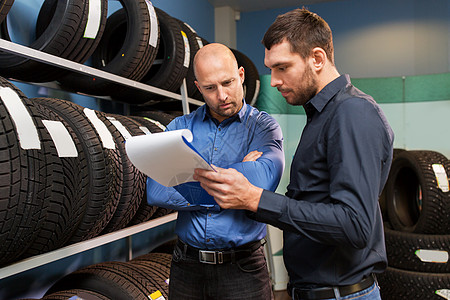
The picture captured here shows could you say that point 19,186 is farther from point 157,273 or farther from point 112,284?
point 157,273

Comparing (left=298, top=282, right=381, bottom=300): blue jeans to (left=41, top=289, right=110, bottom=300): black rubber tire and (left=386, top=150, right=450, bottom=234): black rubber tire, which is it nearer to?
(left=41, top=289, right=110, bottom=300): black rubber tire

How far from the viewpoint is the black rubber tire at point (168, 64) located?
9.20 feet

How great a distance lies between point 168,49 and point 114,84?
21.3 inches

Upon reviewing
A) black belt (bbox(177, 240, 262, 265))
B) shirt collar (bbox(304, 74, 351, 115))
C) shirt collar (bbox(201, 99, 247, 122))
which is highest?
shirt collar (bbox(304, 74, 351, 115))

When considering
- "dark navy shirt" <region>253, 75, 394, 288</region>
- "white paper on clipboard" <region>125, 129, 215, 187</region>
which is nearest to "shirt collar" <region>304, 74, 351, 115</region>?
"dark navy shirt" <region>253, 75, 394, 288</region>

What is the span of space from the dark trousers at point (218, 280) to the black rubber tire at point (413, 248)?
1.96 m

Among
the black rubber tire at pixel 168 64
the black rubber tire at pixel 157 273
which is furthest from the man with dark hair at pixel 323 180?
the black rubber tire at pixel 168 64

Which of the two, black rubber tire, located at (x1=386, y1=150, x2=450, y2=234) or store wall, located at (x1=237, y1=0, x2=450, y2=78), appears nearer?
black rubber tire, located at (x1=386, y1=150, x2=450, y2=234)

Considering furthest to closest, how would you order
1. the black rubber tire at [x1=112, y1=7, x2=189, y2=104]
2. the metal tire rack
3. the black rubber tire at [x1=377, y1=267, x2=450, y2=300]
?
1. the black rubber tire at [x1=377, y1=267, x2=450, y2=300]
2. the black rubber tire at [x1=112, y1=7, x2=189, y2=104]
3. the metal tire rack

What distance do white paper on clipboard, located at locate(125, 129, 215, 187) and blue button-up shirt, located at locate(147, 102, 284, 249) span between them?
503 millimetres

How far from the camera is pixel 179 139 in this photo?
35.9 inches

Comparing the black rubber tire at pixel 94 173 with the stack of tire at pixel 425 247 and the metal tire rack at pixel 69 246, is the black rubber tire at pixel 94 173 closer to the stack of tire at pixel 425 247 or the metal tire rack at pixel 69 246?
the metal tire rack at pixel 69 246

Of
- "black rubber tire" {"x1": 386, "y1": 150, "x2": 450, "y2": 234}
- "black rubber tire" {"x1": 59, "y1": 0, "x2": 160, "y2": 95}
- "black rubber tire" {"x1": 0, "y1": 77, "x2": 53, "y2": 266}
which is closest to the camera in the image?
"black rubber tire" {"x1": 0, "y1": 77, "x2": 53, "y2": 266}

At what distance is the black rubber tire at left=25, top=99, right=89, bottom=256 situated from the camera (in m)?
1.53
